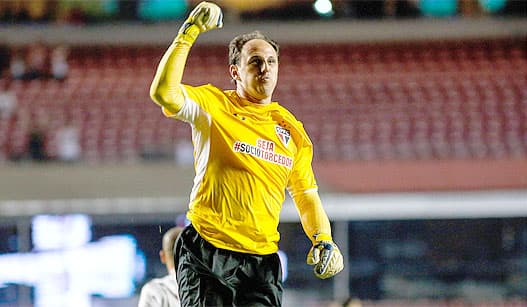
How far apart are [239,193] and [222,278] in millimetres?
325

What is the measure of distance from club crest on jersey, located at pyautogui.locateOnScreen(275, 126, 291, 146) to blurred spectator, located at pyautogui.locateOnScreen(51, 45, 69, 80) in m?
10.9

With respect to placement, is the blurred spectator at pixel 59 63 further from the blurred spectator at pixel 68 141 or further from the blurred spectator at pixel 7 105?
the blurred spectator at pixel 68 141

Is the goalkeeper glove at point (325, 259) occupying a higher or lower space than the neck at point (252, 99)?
lower

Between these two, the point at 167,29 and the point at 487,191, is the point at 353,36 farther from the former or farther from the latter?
the point at 487,191

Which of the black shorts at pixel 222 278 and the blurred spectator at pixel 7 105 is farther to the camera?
the blurred spectator at pixel 7 105

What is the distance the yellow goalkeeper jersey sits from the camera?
12.1 feet

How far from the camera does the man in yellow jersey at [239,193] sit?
146 inches

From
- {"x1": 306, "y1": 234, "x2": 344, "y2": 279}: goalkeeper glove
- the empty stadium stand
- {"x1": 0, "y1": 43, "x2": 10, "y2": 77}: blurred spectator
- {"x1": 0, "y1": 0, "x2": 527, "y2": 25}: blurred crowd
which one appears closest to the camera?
{"x1": 306, "y1": 234, "x2": 344, "y2": 279}: goalkeeper glove

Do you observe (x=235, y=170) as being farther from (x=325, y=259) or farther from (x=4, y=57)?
(x=4, y=57)

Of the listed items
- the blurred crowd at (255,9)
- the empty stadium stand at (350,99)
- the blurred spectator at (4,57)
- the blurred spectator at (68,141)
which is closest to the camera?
the blurred spectator at (68,141)

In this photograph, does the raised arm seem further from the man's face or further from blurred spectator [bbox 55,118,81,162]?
blurred spectator [bbox 55,118,81,162]

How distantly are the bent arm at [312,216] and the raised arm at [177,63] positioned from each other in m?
0.78

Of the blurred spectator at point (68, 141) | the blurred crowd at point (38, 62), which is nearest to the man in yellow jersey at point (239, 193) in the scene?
the blurred spectator at point (68, 141)

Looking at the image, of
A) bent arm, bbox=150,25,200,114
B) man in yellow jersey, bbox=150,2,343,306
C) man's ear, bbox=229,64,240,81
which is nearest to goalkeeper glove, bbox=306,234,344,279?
man in yellow jersey, bbox=150,2,343,306
